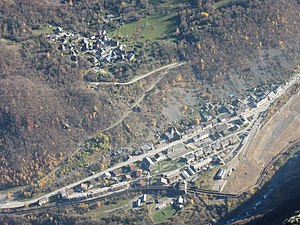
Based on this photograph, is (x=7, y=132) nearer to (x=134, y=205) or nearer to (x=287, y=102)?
(x=134, y=205)

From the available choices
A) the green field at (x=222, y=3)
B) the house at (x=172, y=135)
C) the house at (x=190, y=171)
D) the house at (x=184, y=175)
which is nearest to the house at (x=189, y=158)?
the house at (x=190, y=171)

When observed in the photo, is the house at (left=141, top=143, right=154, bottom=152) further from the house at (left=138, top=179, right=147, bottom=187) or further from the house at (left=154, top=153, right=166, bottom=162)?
the house at (left=138, top=179, right=147, bottom=187)

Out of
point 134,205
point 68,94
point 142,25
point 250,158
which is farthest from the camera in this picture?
point 142,25

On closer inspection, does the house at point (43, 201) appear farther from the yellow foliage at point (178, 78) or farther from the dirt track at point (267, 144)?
the yellow foliage at point (178, 78)

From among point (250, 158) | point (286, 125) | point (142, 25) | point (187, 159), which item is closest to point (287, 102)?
point (286, 125)

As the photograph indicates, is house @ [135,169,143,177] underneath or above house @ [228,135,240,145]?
underneath

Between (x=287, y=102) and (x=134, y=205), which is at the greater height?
(x=287, y=102)

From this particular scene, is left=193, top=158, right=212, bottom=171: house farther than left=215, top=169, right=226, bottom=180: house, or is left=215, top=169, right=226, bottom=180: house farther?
left=193, top=158, right=212, bottom=171: house

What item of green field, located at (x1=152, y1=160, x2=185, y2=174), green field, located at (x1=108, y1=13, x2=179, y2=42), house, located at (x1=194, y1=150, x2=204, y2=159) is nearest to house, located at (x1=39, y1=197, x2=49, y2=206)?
green field, located at (x1=152, y1=160, x2=185, y2=174)
